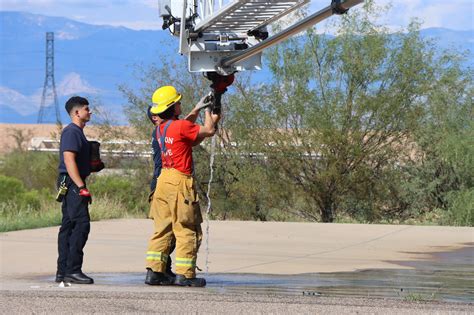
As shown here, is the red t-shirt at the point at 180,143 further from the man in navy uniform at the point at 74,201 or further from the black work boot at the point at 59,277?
the black work boot at the point at 59,277

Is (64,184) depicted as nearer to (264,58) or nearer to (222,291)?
(222,291)

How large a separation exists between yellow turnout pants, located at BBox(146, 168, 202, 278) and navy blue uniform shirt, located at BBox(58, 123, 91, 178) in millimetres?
790

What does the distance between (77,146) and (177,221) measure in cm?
126

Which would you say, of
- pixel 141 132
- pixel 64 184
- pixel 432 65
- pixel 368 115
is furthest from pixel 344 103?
pixel 64 184

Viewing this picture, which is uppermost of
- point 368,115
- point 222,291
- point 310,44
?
point 310,44

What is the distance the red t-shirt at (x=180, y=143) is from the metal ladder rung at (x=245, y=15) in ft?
4.87

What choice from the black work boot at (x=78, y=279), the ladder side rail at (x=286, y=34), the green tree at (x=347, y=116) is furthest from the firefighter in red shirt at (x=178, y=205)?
the green tree at (x=347, y=116)

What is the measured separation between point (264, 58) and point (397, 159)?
4.12 m

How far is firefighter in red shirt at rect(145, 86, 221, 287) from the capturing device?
1110cm

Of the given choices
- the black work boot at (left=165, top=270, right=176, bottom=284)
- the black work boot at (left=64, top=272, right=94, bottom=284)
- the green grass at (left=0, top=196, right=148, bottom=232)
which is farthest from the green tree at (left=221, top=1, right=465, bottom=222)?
the black work boot at (left=64, top=272, right=94, bottom=284)

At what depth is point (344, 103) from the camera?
26781 millimetres

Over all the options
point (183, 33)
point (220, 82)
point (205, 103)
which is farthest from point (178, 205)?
point (183, 33)

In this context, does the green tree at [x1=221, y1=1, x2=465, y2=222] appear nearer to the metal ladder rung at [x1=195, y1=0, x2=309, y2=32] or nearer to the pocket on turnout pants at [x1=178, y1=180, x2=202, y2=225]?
the metal ladder rung at [x1=195, y1=0, x2=309, y2=32]

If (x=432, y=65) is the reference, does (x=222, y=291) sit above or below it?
below
